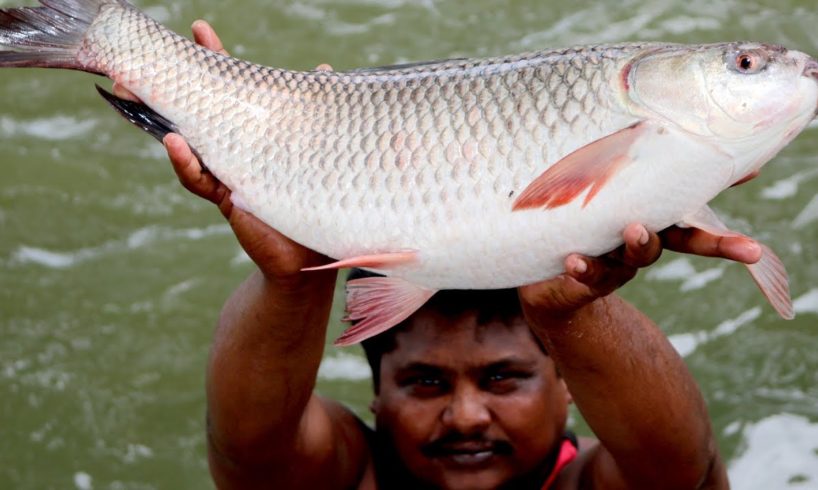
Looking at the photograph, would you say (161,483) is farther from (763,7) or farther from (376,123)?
(763,7)

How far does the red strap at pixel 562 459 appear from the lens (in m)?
3.61

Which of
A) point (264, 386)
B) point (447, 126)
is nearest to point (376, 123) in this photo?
point (447, 126)

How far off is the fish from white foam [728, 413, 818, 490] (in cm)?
224

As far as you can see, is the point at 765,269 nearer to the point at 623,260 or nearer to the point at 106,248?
the point at 623,260

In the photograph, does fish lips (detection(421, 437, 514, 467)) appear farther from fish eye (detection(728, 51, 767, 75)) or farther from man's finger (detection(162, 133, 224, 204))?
fish eye (detection(728, 51, 767, 75))

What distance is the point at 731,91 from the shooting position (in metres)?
2.25

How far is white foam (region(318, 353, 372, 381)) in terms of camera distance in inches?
202

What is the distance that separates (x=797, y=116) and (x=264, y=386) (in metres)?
1.29

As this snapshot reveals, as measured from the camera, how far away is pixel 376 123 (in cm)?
243

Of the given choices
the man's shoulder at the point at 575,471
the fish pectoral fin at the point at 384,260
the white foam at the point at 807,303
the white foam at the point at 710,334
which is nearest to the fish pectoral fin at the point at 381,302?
the fish pectoral fin at the point at 384,260

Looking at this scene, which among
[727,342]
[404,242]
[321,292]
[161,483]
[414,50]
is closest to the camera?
[404,242]

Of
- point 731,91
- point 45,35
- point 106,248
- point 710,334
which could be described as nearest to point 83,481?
point 106,248

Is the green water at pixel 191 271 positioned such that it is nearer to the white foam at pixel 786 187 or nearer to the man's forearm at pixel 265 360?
the white foam at pixel 786 187

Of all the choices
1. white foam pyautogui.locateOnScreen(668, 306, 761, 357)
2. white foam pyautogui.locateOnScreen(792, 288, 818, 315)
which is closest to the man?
white foam pyautogui.locateOnScreen(668, 306, 761, 357)
